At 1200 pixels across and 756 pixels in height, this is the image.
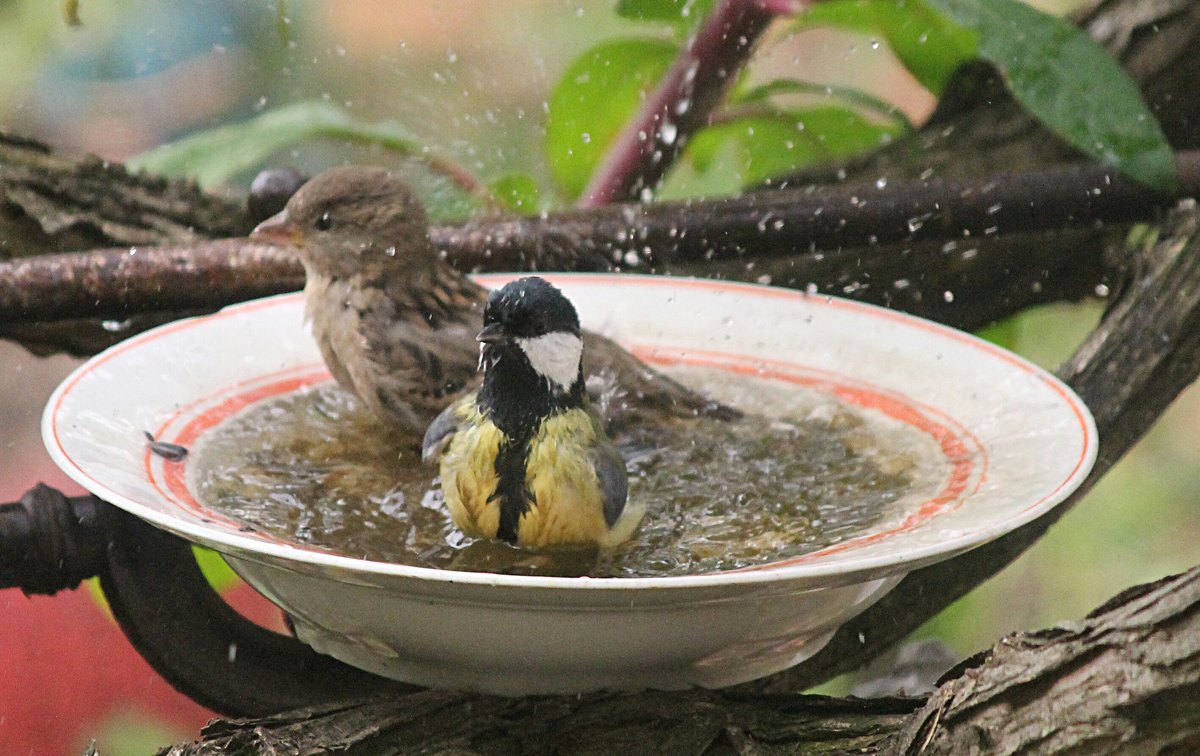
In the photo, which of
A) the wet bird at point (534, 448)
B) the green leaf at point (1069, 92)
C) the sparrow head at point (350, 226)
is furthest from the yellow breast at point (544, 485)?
the green leaf at point (1069, 92)

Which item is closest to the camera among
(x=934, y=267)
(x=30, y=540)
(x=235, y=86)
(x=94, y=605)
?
(x=30, y=540)

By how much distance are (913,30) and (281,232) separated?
1720mm

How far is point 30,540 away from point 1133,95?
7.64 ft

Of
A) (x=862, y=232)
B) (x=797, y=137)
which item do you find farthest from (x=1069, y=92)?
(x=797, y=137)

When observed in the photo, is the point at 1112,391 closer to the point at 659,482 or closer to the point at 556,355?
the point at 659,482

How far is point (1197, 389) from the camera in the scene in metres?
5.14

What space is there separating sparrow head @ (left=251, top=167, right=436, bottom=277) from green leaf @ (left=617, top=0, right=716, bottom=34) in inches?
38.2

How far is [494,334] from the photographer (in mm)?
1775

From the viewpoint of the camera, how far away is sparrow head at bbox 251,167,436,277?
8.28ft

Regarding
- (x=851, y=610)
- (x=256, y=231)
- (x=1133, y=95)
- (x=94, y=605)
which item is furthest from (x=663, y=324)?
(x=94, y=605)

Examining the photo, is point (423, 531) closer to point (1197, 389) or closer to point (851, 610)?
point (851, 610)

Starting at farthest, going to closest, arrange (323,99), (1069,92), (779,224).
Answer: (323,99) → (1069,92) → (779,224)

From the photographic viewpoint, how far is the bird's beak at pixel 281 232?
250 centimetres

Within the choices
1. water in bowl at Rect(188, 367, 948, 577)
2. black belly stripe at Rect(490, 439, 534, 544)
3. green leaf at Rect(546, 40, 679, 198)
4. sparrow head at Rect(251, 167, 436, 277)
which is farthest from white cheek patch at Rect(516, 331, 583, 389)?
green leaf at Rect(546, 40, 679, 198)
